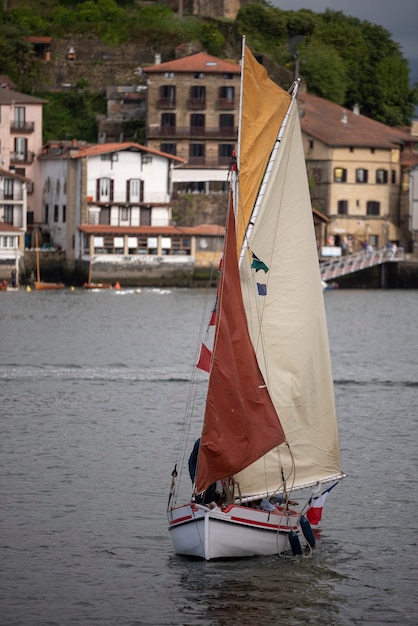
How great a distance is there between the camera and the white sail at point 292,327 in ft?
88.9

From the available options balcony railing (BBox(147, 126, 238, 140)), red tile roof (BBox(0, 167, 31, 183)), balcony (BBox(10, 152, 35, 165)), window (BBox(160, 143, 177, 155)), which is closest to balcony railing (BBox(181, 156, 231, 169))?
window (BBox(160, 143, 177, 155))

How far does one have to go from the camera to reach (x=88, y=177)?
118 metres

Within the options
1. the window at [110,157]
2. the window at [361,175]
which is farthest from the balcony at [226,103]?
the window at [361,175]

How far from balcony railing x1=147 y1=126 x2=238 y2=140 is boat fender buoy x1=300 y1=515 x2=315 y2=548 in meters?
98.9

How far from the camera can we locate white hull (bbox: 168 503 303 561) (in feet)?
82.8

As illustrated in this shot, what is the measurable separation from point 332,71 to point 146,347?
7555 cm

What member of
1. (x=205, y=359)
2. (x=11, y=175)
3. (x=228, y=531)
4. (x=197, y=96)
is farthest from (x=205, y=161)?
(x=228, y=531)

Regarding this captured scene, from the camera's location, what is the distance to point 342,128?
424 ft

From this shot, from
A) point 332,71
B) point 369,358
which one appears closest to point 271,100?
point 369,358

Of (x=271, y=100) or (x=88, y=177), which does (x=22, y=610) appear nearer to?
(x=271, y=100)

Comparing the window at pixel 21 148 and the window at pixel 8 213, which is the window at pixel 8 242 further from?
the window at pixel 21 148

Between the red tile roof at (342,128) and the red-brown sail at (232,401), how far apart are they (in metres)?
101

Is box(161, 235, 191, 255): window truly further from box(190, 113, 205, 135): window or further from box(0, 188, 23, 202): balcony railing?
Answer: box(0, 188, 23, 202): balcony railing

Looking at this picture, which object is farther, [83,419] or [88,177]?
[88,177]
